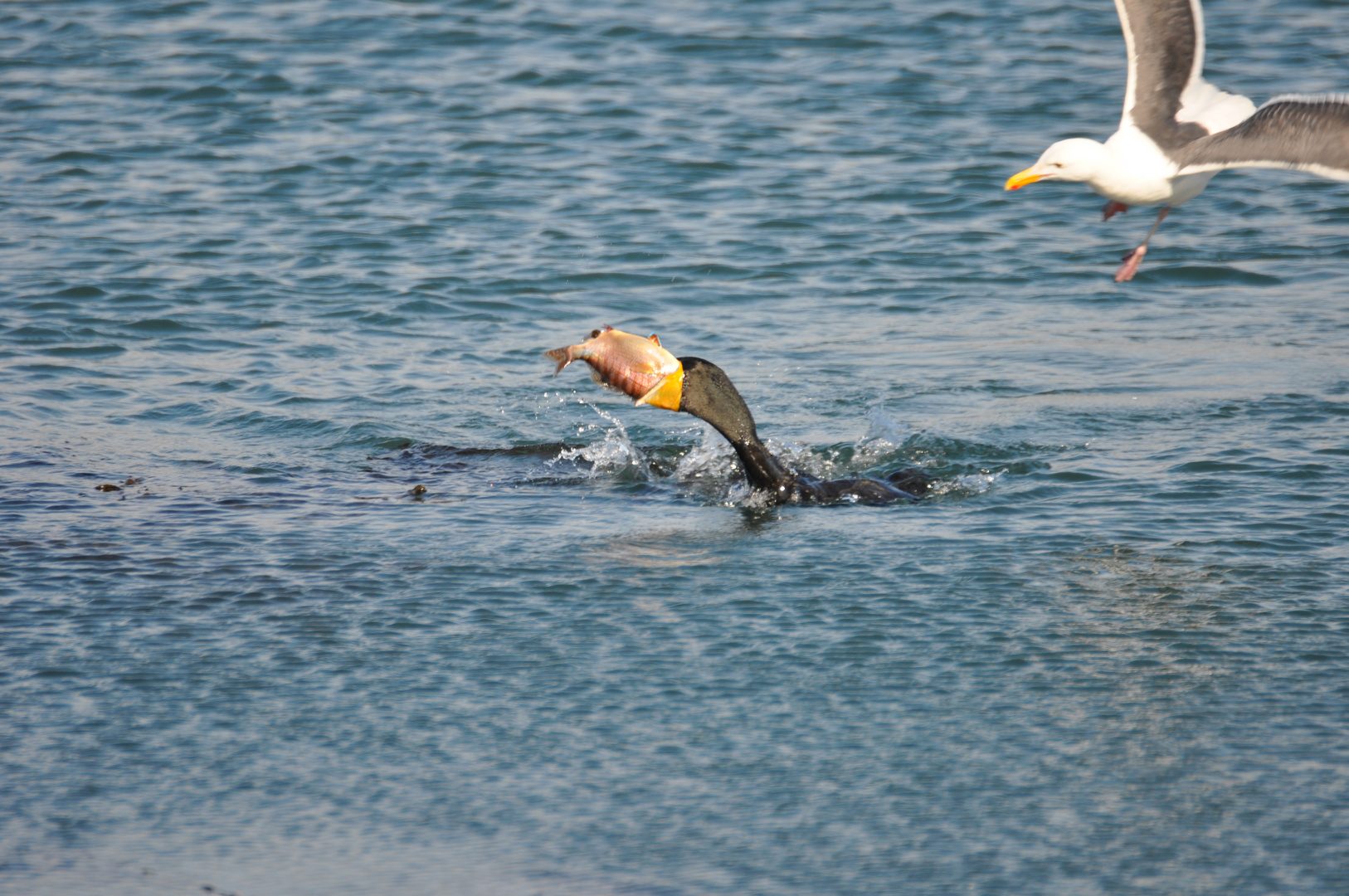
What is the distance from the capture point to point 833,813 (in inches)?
172

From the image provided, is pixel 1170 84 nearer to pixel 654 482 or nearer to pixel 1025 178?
pixel 1025 178

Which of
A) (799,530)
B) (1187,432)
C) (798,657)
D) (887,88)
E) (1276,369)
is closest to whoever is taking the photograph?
(798,657)

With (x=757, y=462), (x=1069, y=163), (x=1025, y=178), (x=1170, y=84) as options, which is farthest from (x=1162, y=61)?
(x=757, y=462)

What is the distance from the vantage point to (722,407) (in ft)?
23.5

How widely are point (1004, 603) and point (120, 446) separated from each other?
5.25 metres

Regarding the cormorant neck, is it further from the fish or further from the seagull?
the seagull

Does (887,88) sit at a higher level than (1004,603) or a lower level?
higher

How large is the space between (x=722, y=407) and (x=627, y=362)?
68 cm

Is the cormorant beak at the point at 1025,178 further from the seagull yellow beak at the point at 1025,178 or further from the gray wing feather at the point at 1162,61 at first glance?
the gray wing feather at the point at 1162,61

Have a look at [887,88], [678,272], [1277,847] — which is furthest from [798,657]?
[887,88]

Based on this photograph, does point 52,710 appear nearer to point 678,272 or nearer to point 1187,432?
point 1187,432

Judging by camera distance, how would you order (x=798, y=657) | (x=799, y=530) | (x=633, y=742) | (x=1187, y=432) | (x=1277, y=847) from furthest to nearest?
(x=1187, y=432)
(x=799, y=530)
(x=798, y=657)
(x=633, y=742)
(x=1277, y=847)

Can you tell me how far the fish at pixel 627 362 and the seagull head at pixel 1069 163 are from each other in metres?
1.73

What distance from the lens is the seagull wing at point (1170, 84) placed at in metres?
6.15
